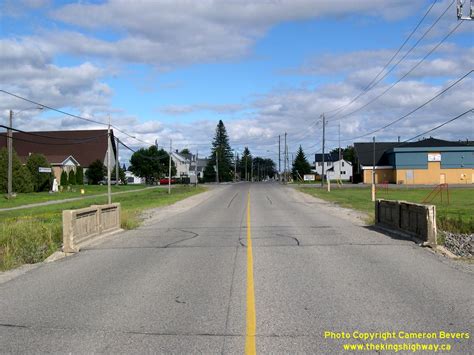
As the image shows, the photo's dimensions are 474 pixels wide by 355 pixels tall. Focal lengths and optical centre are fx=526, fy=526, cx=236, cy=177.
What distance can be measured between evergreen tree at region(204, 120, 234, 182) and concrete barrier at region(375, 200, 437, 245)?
449 feet

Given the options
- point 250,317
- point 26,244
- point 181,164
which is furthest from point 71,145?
point 250,317

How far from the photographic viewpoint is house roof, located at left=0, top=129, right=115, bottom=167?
9269cm

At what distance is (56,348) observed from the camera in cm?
561

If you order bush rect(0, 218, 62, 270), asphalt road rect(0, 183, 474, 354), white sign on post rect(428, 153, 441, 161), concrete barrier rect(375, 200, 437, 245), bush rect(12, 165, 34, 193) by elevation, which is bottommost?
asphalt road rect(0, 183, 474, 354)

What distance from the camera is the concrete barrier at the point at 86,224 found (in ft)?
43.2

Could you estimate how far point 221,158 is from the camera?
161m

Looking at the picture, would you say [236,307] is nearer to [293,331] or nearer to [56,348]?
[293,331]

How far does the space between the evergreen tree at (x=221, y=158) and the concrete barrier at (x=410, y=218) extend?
449ft

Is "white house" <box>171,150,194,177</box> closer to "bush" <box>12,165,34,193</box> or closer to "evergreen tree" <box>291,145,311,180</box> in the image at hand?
"evergreen tree" <box>291,145,311,180</box>

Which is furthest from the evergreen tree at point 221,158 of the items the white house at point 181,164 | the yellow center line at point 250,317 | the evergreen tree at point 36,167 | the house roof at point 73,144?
the yellow center line at point 250,317

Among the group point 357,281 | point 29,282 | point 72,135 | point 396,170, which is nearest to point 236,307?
point 357,281

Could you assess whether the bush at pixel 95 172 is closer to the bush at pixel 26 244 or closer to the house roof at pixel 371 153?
the house roof at pixel 371 153

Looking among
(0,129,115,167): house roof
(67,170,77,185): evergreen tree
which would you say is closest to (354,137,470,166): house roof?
(0,129,115,167): house roof

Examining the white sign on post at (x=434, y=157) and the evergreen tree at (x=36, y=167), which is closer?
the evergreen tree at (x=36, y=167)
